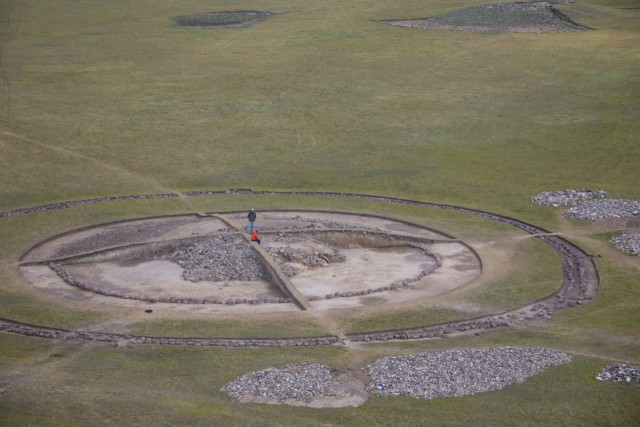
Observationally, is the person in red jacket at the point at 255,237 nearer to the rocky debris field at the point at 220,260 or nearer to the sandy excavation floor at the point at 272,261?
the rocky debris field at the point at 220,260

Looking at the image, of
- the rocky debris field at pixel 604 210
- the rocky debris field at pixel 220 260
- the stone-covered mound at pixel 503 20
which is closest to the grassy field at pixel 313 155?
the rocky debris field at pixel 604 210

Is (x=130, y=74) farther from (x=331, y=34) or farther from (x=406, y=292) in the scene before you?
(x=406, y=292)

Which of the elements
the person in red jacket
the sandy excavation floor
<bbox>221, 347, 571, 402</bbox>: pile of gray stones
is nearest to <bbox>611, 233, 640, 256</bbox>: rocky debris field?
the sandy excavation floor

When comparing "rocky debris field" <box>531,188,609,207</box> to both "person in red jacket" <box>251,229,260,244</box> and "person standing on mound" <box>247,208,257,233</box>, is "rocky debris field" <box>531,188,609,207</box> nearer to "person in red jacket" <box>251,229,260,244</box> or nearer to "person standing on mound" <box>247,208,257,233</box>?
"person standing on mound" <box>247,208,257,233</box>

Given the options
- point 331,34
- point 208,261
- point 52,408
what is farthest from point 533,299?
point 331,34

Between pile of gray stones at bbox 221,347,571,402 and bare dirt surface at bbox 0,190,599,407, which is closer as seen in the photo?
pile of gray stones at bbox 221,347,571,402

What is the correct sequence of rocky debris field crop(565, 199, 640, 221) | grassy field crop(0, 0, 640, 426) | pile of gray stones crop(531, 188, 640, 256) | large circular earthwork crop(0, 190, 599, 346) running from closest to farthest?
grassy field crop(0, 0, 640, 426)
large circular earthwork crop(0, 190, 599, 346)
pile of gray stones crop(531, 188, 640, 256)
rocky debris field crop(565, 199, 640, 221)

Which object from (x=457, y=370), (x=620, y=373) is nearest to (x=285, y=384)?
(x=457, y=370)
